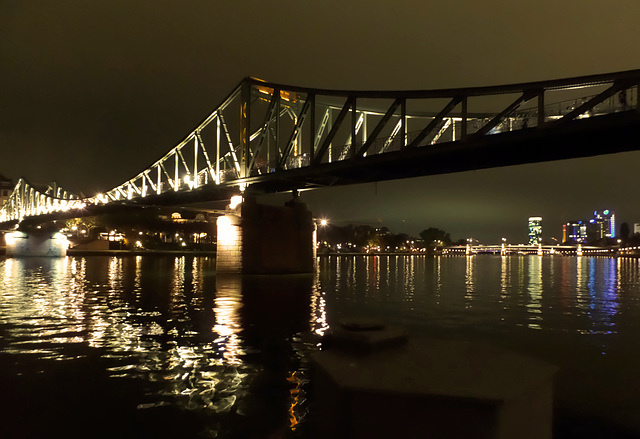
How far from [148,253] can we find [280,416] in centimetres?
12437

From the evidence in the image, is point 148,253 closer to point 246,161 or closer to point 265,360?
point 246,161

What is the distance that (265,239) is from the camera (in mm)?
47812

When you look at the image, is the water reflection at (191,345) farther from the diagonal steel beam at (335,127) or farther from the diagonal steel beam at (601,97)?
the diagonal steel beam at (335,127)

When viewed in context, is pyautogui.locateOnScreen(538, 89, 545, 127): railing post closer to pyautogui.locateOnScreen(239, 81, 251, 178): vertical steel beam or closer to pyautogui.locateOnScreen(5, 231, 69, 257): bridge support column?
pyautogui.locateOnScreen(239, 81, 251, 178): vertical steel beam

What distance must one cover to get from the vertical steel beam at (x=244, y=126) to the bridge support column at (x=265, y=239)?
7772 mm

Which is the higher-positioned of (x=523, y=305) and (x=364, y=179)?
(x=364, y=179)

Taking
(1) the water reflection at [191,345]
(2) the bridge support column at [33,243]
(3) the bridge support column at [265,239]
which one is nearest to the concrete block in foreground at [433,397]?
(1) the water reflection at [191,345]

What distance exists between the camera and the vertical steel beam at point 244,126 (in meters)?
55.2

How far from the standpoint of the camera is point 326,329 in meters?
15.8

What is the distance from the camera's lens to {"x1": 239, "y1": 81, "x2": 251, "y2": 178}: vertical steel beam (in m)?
55.2

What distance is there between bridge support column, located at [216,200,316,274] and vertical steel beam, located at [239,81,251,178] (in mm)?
7772

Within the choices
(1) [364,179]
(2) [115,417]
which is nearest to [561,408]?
(2) [115,417]

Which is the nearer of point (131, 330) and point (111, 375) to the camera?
point (111, 375)

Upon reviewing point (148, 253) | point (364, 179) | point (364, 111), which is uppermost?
point (364, 111)
